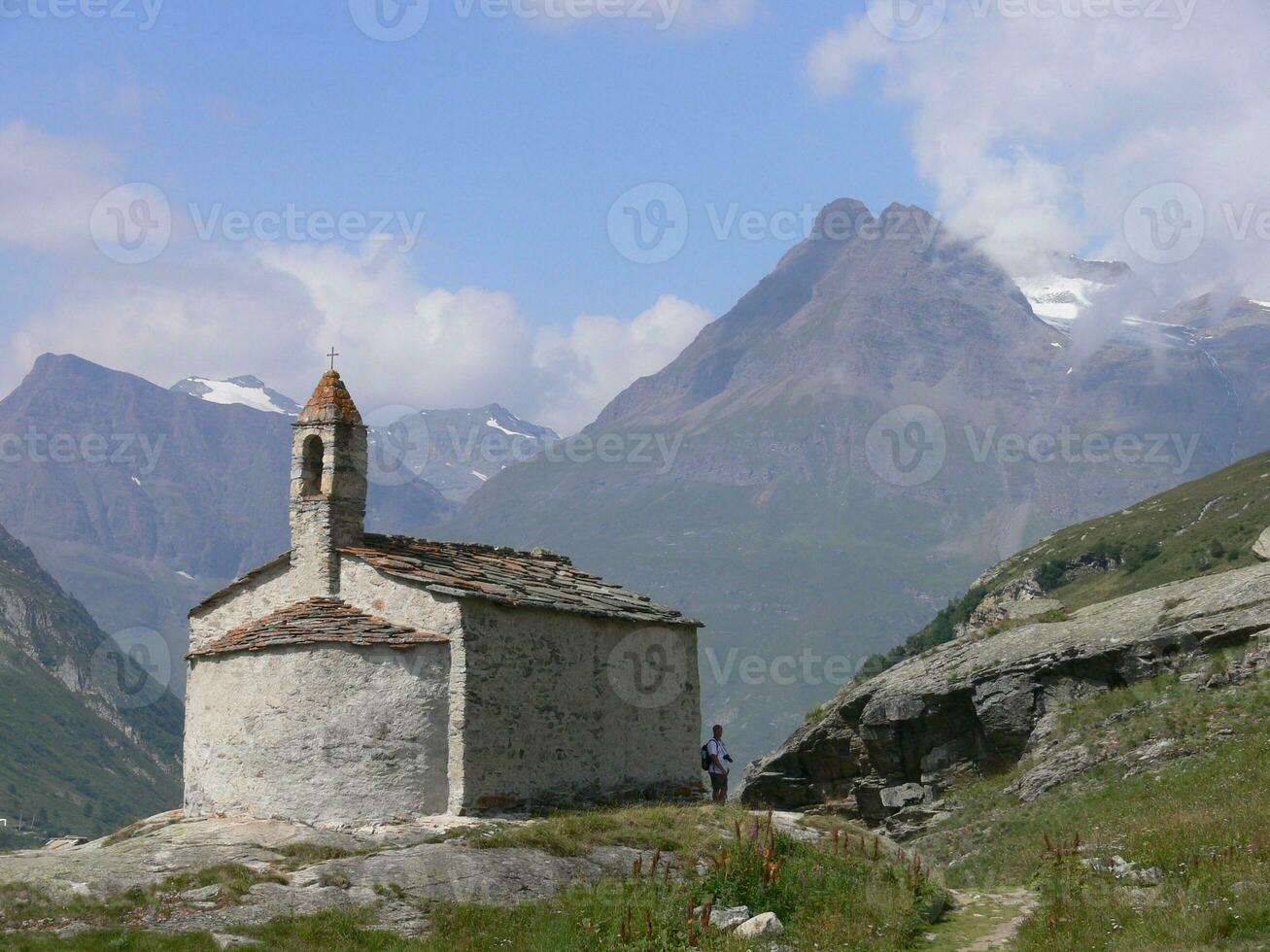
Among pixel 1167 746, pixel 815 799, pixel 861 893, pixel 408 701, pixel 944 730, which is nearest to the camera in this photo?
pixel 861 893

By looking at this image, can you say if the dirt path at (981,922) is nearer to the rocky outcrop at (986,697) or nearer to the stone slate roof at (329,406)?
the rocky outcrop at (986,697)

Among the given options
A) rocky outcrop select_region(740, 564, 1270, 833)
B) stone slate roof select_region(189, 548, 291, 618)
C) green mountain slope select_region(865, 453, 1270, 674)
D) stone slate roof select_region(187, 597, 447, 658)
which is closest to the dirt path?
rocky outcrop select_region(740, 564, 1270, 833)

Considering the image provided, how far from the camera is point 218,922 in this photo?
58.4 feet

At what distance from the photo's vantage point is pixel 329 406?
27.1 metres

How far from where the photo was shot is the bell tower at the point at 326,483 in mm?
26375

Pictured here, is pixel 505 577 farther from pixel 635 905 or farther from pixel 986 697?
pixel 986 697

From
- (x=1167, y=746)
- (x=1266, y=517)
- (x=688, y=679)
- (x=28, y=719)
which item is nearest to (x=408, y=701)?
(x=688, y=679)

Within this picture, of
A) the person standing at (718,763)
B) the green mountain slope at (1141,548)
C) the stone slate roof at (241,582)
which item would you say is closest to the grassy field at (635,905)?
the person standing at (718,763)

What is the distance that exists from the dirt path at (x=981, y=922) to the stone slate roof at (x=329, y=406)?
47.7 feet

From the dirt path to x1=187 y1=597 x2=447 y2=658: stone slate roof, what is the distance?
32.4 ft

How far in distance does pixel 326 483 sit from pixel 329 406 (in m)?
1.58

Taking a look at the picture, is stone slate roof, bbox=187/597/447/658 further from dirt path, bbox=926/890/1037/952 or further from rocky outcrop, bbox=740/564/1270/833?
rocky outcrop, bbox=740/564/1270/833

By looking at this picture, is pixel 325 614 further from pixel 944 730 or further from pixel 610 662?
pixel 944 730

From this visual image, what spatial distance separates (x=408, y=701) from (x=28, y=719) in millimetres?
194149
